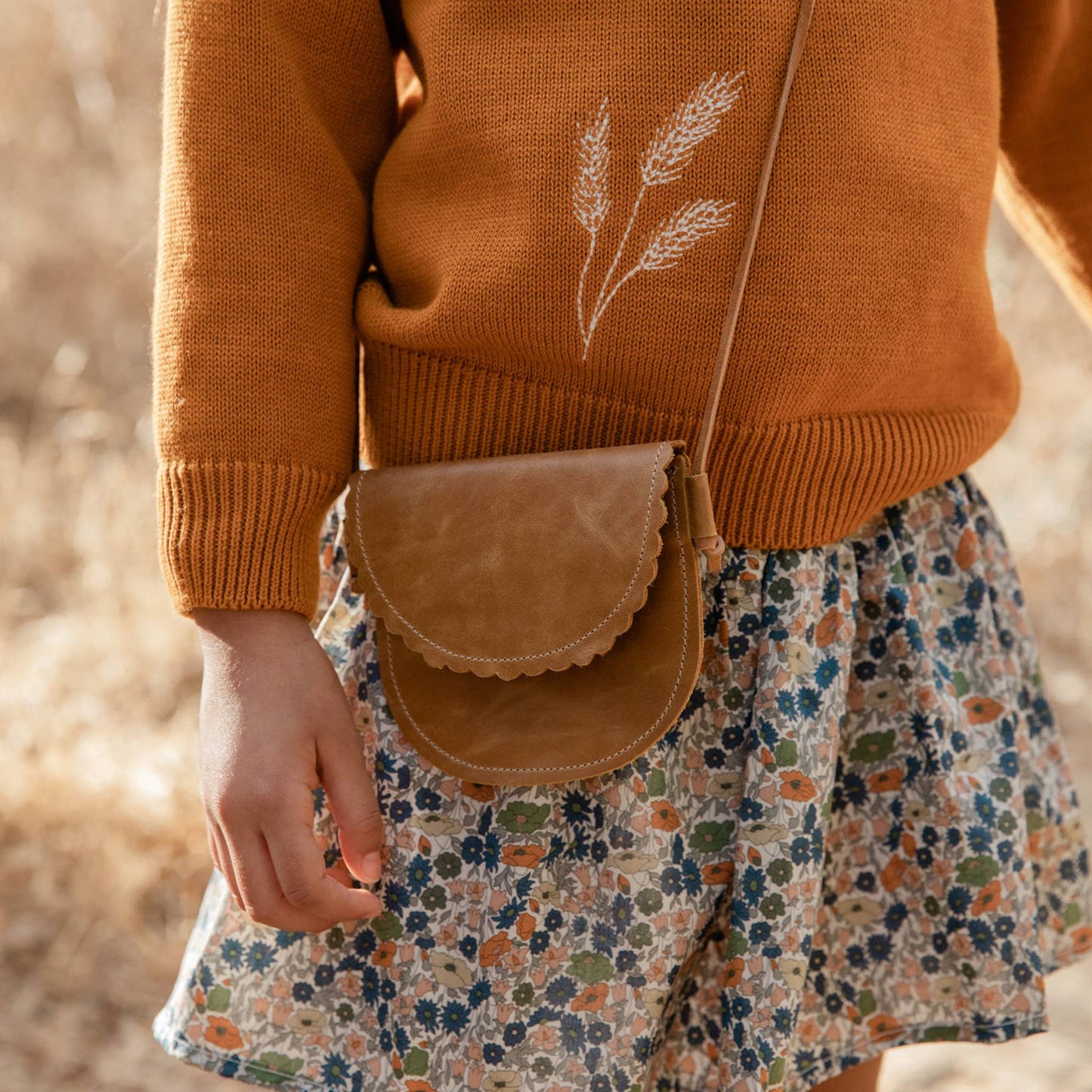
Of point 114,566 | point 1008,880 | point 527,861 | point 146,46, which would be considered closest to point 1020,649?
point 1008,880

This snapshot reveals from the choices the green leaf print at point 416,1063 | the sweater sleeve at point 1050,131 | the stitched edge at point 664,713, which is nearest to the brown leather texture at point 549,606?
the stitched edge at point 664,713

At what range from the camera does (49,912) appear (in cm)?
202

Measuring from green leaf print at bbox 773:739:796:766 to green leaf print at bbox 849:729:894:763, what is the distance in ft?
0.48

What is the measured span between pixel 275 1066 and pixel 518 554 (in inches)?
Answer: 19.4

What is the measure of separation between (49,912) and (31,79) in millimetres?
2825

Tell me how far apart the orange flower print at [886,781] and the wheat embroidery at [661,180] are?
469 millimetres

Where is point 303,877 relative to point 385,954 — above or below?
above

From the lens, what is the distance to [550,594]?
2.48 feet

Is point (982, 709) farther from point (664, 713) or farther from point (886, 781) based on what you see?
point (664, 713)

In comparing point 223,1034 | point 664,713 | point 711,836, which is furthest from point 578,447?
point 223,1034

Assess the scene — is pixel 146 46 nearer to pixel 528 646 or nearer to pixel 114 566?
pixel 114 566

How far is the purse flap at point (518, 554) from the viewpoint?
74cm

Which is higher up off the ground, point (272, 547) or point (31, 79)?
point (31, 79)

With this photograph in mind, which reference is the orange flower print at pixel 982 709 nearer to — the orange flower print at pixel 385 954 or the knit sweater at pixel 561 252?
the knit sweater at pixel 561 252
